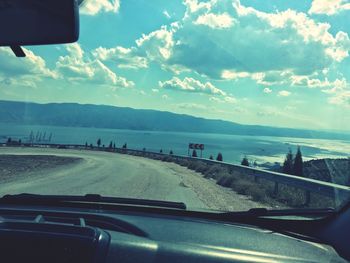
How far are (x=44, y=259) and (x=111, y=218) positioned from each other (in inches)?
32.9

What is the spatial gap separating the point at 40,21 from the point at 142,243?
4.67ft

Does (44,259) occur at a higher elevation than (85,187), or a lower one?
higher

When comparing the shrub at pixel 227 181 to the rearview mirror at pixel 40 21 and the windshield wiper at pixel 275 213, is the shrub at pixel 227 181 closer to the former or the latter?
the windshield wiper at pixel 275 213

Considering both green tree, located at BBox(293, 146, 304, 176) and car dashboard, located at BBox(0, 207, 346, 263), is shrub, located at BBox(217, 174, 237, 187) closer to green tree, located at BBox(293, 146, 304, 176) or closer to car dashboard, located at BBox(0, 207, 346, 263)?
green tree, located at BBox(293, 146, 304, 176)

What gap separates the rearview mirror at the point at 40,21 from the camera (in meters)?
2.22

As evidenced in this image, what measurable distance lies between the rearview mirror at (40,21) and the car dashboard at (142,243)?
1153mm

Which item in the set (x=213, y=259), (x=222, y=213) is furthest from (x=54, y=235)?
(x=222, y=213)

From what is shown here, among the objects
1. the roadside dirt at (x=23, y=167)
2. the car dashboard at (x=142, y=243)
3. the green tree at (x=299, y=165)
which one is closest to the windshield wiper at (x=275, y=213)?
the car dashboard at (x=142, y=243)

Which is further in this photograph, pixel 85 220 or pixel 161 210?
pixel 161 210

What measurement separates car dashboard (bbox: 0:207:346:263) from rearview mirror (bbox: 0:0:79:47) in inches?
45.4

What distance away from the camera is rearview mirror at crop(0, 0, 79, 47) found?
2217 mm

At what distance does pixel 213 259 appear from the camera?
7.59 feet

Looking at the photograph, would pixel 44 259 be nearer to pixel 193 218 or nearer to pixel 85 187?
pixel 193 218

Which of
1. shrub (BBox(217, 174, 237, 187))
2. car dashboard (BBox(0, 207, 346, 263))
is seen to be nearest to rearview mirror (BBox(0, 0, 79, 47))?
car dashboard (BBox(0, 207, 346, 263))
